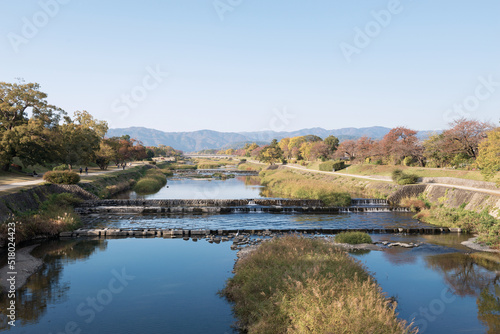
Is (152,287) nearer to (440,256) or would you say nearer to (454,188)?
(440,256)

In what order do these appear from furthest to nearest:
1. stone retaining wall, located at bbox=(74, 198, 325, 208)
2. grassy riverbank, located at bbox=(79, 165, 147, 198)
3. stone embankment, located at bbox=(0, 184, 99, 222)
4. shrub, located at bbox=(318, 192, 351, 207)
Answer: grassy riverbank, located at bbox=(79, 165, 147, 198)
shrub, located at bbox=(318, 192, 351, 207)
stone retaining wall, located at bbox=(74, 198, 325, 208)
stone embankment, located at bbox=(0, 184, 99, 222)

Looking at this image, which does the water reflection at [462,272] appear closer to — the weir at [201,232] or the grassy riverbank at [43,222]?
the weir at [201,232]

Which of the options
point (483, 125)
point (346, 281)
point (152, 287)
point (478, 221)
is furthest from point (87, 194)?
point (483, 125)

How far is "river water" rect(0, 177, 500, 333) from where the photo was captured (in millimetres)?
14109

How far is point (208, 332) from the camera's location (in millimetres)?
13336

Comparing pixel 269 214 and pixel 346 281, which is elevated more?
pixel 346 281

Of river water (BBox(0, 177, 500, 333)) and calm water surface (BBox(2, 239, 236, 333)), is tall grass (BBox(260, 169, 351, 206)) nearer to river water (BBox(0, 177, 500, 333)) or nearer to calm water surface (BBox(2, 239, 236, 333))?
river water (BBox(0, 177, 500, 333))

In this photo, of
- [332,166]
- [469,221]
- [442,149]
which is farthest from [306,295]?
[332,166]

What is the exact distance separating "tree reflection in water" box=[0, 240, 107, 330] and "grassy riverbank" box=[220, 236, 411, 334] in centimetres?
868

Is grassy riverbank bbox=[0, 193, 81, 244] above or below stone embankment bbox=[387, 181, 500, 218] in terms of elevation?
below

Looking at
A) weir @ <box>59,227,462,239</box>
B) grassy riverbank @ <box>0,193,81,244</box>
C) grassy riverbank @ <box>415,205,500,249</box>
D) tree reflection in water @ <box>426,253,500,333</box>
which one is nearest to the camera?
tree reflection in water @ <box>426,253,500,333</box>

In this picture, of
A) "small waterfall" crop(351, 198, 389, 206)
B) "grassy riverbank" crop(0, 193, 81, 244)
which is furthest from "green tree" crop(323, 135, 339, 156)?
"grassy riverbank" crop(0, 193, 81, 244)

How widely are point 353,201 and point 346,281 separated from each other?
35.3 m

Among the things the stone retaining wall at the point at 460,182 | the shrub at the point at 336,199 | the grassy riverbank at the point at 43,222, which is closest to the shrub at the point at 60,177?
the grassy riverbank at the point at 43,222
